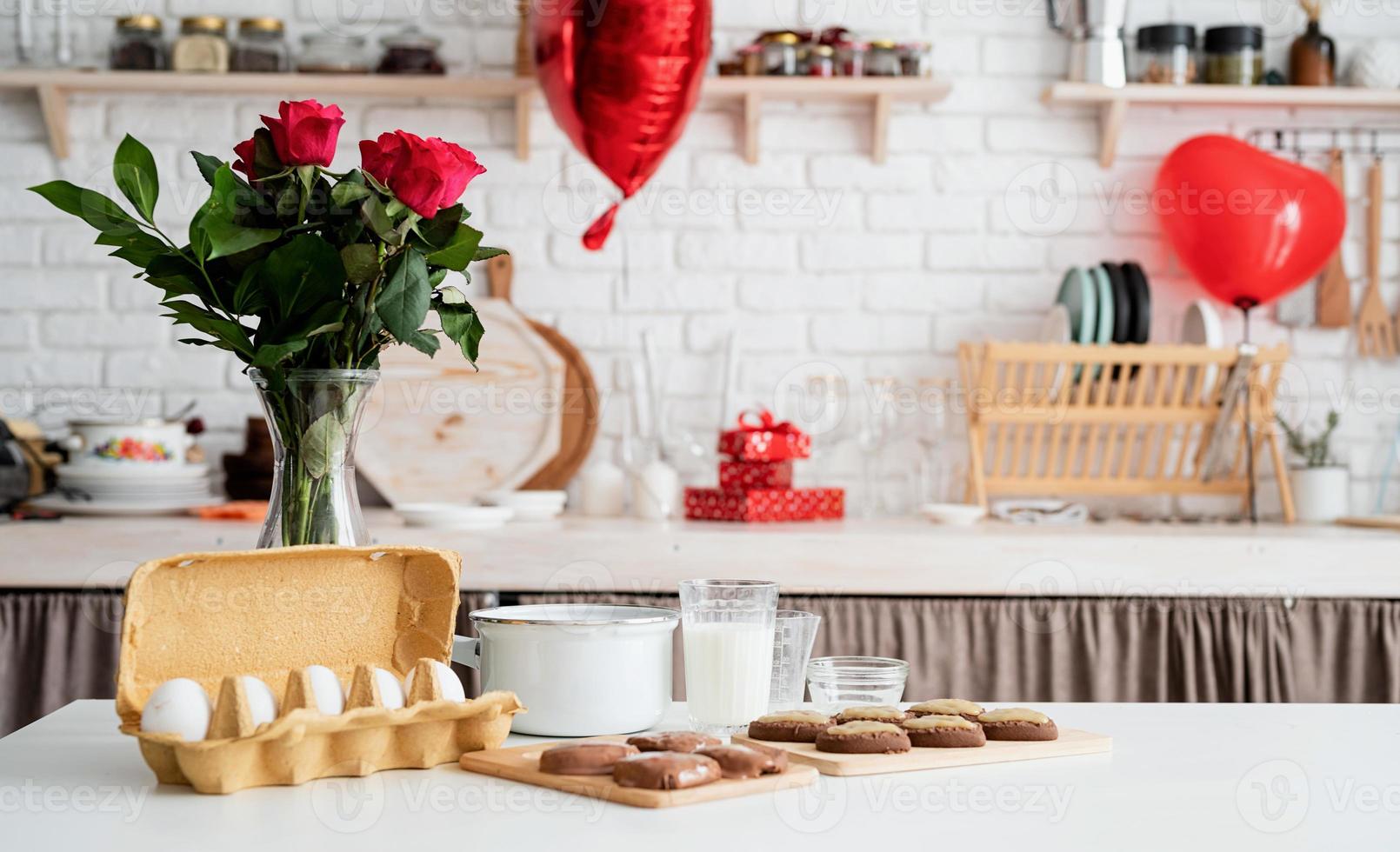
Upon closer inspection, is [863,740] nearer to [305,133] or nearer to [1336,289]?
[305,133]

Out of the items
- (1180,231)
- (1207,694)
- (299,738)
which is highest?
(1180,231)

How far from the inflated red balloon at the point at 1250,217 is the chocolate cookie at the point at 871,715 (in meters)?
1.79

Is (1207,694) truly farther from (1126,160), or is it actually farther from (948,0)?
(948,0)

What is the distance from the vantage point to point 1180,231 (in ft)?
8.16

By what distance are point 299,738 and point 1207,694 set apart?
1.65 m

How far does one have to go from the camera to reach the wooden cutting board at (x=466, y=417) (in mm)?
2465

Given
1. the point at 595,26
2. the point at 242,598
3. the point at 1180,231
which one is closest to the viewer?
the point at 242,598

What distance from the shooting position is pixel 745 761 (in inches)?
30.4

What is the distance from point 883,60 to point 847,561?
961 mm

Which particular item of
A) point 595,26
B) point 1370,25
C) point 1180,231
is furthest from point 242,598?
point 1370,25

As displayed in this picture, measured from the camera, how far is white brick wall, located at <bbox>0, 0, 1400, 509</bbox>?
2.56 meters

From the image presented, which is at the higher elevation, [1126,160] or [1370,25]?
[1370,25]

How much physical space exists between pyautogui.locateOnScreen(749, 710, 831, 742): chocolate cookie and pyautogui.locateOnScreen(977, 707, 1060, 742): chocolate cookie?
0.11 m

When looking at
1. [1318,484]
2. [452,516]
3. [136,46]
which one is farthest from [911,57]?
[136,46]
